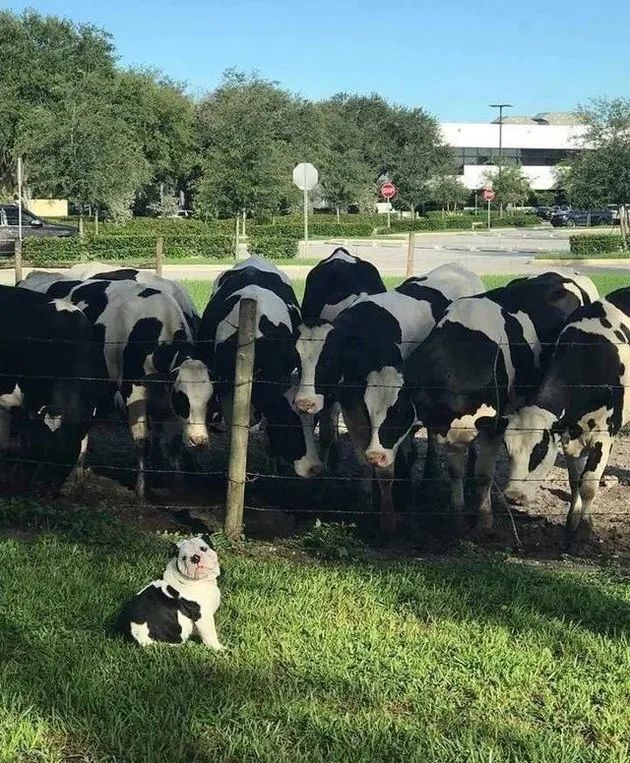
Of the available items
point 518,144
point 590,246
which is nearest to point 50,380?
point 590,246

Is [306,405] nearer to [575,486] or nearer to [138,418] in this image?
[138,418]

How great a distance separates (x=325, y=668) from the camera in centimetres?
477

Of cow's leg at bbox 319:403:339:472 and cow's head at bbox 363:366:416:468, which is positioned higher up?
cow's head at bbox 363:366:416:468

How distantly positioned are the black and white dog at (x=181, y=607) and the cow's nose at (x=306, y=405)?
12.3 ft

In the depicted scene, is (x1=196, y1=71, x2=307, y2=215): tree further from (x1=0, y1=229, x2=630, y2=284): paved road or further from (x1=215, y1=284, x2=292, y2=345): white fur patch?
(x1=215, y1=284, x2=292, y2=345): white fur patch

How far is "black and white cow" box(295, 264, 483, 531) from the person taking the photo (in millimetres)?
8453

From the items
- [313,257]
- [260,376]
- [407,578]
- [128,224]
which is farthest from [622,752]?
[128,224]

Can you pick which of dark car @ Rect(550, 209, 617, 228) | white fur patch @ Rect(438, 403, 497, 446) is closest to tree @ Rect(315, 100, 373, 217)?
dark car @ Rect(550, 209, 617, 228)

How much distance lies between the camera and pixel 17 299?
9539mm

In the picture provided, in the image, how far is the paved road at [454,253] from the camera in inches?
1200

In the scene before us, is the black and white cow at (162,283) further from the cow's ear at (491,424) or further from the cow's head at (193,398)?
the cow's ear at (491,424)

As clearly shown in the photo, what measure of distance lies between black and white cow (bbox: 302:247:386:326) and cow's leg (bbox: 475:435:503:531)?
4083mm

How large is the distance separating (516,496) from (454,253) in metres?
36.5

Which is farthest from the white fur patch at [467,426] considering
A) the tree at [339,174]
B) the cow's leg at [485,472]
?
the tree at [339,174]
